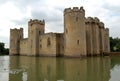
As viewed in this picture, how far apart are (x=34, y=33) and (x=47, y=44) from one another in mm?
5089

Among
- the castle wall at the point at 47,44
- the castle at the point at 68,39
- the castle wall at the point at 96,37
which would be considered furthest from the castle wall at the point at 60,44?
the castle wall at the point at 96,37

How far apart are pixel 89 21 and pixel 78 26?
20.6 ft

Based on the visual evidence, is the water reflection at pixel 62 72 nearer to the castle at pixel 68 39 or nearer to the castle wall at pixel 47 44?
the castle at pixel 68 39

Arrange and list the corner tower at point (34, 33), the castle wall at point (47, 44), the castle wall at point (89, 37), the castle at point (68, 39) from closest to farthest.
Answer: the castle at point (68, 39) → the castle wall at point (89, 37) → the castle wall at point (47, 44) → the corner tower at point (34, 33)

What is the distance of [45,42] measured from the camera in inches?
1404

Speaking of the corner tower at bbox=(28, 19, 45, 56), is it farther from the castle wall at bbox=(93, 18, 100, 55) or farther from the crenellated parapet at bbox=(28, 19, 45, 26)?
the castle wall at bbox=(93, 18, 100, 55)

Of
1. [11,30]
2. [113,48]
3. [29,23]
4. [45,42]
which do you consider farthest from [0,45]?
[113,48]

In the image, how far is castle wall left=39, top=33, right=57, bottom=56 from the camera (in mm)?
33250

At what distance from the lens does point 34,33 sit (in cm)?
3884

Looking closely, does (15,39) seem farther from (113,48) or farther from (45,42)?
(113,48)

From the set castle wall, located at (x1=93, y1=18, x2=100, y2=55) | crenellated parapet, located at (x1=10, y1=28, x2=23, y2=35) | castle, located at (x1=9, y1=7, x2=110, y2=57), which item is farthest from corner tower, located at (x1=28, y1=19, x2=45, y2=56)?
castle wall, located at (x1=93, y1=18, x2=100, y2=55)

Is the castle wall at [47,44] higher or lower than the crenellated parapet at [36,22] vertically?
lower

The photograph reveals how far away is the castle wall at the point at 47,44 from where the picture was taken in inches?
1309

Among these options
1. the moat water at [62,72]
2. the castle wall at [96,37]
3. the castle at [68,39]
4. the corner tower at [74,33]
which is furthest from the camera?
the castle wall at [96,37]
